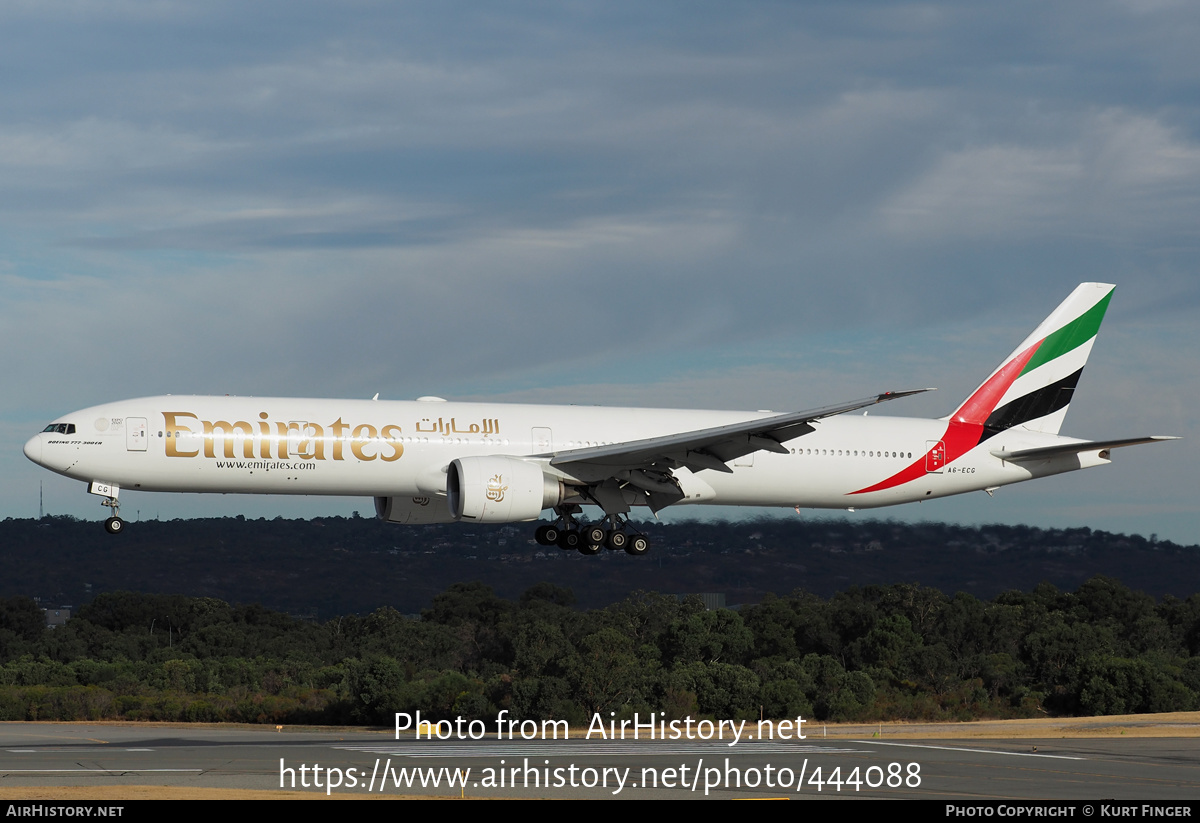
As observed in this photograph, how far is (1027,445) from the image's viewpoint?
43594 mm

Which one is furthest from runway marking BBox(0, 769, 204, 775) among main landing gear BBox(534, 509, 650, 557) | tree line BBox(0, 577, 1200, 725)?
tree line BBox(0, 577, 1200, 725)

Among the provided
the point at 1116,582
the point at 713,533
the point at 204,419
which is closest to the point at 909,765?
the point at 204,419

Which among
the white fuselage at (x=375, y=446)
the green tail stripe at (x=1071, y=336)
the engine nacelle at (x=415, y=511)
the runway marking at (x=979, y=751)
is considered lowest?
the runway marking at (x=979, y=751)

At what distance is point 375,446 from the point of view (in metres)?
36.5

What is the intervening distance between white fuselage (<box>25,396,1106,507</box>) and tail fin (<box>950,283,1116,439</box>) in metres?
4.36

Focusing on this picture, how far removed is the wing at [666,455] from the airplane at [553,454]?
0.19 ft

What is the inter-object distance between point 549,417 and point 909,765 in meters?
13.6

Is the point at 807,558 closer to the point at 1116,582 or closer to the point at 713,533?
the point at 713,533

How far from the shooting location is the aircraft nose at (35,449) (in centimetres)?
3569

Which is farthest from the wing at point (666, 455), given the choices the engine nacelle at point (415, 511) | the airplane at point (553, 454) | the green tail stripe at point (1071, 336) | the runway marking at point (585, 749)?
the green tail stripe at point (1071, 336)

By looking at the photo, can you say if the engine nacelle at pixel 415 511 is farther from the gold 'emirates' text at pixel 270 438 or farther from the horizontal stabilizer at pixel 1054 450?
the horizontal stabilizer at pixel 1054 450

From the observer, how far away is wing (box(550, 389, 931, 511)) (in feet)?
118

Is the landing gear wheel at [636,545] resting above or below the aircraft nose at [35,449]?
below

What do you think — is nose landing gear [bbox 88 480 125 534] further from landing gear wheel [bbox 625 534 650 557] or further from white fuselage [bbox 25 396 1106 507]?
landing gear wheel [bbox 625 534 650 557]
